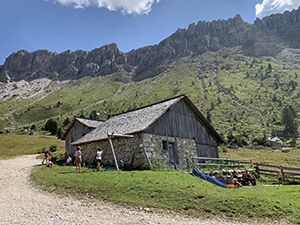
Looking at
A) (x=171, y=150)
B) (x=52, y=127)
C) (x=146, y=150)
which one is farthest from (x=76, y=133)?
(x=52, y=127)

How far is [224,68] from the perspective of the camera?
15600cm

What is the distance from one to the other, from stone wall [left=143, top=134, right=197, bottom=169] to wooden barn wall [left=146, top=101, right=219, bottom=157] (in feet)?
1.61

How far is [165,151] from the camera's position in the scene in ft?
64.5

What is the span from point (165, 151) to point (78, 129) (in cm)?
1960

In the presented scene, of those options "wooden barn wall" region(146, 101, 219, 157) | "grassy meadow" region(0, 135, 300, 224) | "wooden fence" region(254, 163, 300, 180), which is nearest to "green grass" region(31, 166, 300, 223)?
"grassy meadow" region(0, 135, 300, 224)

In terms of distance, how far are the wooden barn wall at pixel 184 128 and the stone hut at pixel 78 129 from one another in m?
14.6

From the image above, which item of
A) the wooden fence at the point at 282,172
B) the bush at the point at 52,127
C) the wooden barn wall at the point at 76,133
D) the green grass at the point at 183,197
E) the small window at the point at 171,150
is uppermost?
the bush at the point at 52,127

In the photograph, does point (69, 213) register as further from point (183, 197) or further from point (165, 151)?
point (165, 151)

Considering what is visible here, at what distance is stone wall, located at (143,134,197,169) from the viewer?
18405mm

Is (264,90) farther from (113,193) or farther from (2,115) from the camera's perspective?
(2,115)

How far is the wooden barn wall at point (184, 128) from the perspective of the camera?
67.5 ft

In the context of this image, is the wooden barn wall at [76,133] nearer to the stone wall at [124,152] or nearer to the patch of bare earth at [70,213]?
the stone wall at [124,152]

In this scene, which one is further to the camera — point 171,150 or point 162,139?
point 171,150

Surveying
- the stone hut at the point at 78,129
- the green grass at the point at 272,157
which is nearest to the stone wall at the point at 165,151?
the stone hut at the point at 78,129
